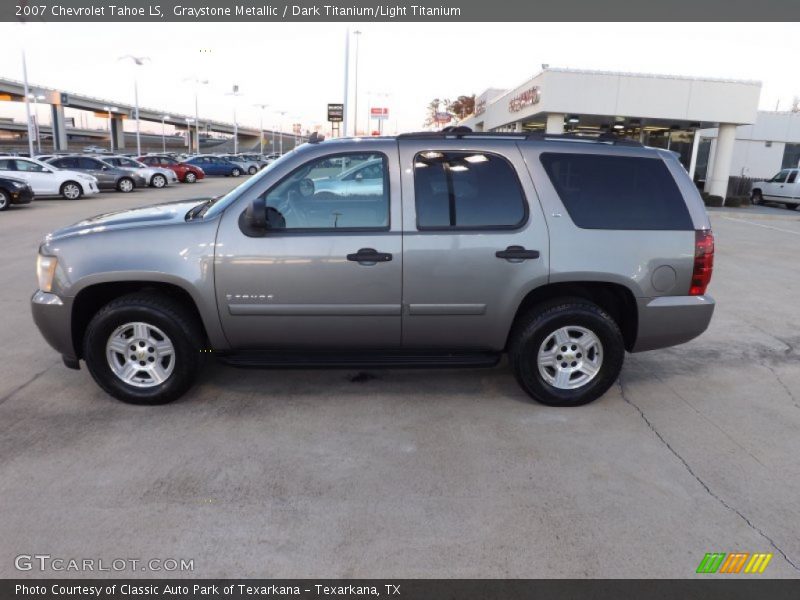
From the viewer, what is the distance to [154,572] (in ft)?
9.12

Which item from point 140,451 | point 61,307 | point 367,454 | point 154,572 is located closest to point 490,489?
point 367,454

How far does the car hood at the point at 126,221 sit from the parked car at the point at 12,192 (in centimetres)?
1548

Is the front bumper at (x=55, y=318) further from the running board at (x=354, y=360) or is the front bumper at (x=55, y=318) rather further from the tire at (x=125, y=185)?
the tire at (x=125, y=185)

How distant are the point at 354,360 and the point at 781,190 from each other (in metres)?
28.3

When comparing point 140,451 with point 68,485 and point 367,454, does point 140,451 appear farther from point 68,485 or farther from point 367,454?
point 367,454

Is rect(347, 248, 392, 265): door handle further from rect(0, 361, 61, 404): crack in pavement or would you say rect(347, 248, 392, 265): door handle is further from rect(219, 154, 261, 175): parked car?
rect(219, 154, 261, 175): parked car

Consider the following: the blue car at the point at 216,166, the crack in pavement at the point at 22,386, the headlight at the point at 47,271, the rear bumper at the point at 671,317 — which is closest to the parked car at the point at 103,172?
the blue car at the point at 216,166

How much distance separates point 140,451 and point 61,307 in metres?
1.28

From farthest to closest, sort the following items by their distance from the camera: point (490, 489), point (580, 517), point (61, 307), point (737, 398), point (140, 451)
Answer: point (737, 398) < point (61, 307) < point (140, 451) < point (490, 489) < point (580, 517)

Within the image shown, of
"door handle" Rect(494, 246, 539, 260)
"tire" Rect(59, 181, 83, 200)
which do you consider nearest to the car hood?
"door handle" Rect(494, 246, 539, 260)

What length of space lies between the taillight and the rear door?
1.12 m

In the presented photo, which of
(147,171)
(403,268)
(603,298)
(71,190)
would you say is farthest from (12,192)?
(603,298)

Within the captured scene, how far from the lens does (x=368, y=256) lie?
425 cm

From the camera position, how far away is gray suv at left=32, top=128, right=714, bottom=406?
4277 mm
